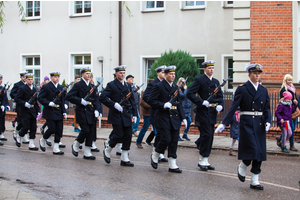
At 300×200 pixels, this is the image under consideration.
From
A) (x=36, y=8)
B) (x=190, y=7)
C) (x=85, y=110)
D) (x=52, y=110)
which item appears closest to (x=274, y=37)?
(x=190, y=7)

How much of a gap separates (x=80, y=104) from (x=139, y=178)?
276cm

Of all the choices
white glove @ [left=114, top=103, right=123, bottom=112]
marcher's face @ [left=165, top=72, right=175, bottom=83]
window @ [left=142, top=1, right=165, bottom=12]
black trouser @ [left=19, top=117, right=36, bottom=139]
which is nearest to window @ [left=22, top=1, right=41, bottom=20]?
window @ [left=142, top=1, right=165, bottom=12]

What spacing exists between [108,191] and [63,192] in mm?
668

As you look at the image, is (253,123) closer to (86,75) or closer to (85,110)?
(85,110)

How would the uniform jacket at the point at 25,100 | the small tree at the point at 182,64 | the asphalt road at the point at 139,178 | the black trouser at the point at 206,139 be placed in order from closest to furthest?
1. the asphalt road at the point at 139,178
2. the black trouser at the point at 206,139
3. the uniform jacket at the point at 25,100
4. the small tree at the point at 182,64

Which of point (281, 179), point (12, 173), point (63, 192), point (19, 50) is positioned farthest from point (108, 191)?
point (19, 50)

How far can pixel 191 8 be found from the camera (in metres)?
19.3

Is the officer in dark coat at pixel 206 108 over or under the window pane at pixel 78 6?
under

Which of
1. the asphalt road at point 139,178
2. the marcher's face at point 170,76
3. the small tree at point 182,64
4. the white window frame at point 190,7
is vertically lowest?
the asphalt road at point 139,178

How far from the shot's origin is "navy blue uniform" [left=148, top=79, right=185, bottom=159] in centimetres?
793

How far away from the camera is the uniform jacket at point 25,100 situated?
11078 mm

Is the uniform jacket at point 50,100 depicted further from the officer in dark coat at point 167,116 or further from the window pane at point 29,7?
the window pane at point 29,7

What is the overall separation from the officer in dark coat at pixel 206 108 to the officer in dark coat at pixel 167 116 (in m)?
0.36

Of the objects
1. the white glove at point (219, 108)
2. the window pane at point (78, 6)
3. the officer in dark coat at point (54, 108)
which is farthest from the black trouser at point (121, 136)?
the window pane at point (78, 6)
